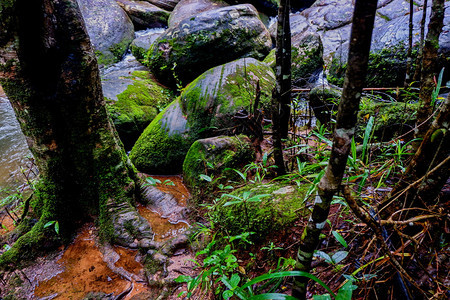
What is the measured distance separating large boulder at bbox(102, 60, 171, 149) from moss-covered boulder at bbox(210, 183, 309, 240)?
3620 millimetres

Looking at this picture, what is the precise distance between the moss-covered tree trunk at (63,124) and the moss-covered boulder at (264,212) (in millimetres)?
1301

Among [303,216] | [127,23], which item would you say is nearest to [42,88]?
[303,216]

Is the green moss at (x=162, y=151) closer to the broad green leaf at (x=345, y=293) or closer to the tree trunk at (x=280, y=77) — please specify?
the tree trunk at (x=280, y=77)

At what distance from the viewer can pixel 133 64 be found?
9.16 meters

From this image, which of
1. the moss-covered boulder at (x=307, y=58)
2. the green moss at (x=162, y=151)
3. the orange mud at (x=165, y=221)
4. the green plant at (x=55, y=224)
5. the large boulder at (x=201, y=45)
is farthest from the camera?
the moss-covered boulder at (x=307, y=58)

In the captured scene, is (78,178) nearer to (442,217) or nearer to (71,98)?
(71,98)

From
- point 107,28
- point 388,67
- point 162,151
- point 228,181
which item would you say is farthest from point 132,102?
point 107,28

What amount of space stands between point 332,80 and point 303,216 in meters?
5.12

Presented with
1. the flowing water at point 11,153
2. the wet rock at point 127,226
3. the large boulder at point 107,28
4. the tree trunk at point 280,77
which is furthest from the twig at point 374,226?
the large boulder at point 107,28

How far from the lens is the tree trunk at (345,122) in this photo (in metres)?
0.73

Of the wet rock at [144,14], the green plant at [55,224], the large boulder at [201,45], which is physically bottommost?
the green plant at [55,224]

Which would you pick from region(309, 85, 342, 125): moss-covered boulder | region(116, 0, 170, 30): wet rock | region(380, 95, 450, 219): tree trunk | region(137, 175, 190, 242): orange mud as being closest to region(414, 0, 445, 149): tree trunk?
region(380, 95, 450, 219): tree trunk

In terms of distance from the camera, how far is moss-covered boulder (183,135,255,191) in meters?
3.23

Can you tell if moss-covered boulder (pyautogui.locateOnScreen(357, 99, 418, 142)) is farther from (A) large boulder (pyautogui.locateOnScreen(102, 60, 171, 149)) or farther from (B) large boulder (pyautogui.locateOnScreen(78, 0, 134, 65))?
(B) large boulder (pyautogui.locateOnScreen(78, 0, 134, 65))
